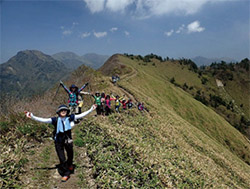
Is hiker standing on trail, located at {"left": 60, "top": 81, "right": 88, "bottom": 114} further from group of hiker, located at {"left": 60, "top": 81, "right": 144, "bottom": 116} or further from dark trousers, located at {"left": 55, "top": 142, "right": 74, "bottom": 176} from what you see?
dark trousers, located at {"left": 55, "top": 142, "right": 74, "bottom": 176}

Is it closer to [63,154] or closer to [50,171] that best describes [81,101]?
[50,171]

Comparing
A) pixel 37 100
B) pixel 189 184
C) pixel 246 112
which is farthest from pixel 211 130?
pixel 246 112

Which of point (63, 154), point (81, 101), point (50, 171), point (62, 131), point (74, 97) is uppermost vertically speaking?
point (74, 97)

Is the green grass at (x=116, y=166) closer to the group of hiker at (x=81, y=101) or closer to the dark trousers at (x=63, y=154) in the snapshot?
the dark trousers at (x=63, y=154)

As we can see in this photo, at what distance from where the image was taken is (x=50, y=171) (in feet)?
26.7

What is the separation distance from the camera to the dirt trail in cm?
729

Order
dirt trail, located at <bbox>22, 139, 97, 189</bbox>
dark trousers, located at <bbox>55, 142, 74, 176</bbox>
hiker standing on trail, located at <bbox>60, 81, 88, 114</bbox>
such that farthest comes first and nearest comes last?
1. hiker standing on trail, located at <bbox>60, 81, 88, 114</bbox>
2. dark trousers, located at <bbox>55, 142, 74, 176</bbox>
3. dirt trail, located at <bbox>22, 139, 97, 189</bbox>

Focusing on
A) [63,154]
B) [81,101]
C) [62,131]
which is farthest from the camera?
[81,101]

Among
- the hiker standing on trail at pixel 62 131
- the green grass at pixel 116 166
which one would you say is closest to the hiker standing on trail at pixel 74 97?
the green grass at pixel 116 166

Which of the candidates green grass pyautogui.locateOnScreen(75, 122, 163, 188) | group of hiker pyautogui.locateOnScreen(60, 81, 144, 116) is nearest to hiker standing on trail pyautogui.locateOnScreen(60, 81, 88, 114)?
group of hiker pyautogui.locateOnScreen(60, 81, 144, 116)

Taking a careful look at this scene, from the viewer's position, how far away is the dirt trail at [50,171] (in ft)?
23.9

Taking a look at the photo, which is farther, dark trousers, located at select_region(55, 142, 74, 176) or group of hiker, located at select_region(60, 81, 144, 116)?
group of hiker, located at select_region(60, 81, 144, 116)

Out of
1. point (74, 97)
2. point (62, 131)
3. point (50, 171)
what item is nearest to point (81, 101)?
point (74, 97)

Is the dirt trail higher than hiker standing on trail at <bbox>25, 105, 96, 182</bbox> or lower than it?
lower
